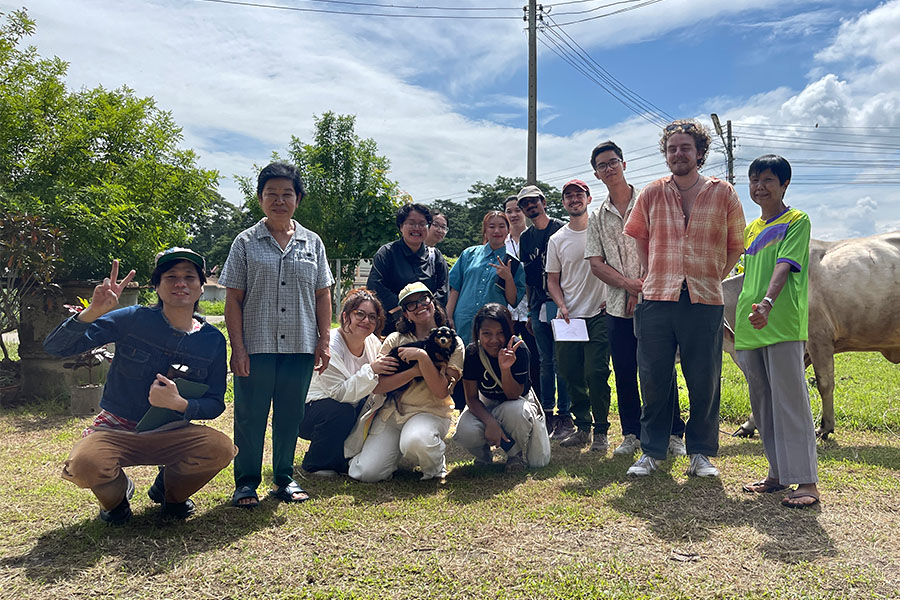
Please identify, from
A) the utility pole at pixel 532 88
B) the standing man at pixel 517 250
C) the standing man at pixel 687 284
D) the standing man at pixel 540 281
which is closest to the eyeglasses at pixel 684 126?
the standing man at pixel 687 284

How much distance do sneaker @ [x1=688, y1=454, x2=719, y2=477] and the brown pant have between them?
2.79m

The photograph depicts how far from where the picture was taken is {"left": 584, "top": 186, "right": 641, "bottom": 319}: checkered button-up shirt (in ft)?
15.7

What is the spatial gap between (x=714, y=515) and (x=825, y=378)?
2.71 metres

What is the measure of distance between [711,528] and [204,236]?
150 ft

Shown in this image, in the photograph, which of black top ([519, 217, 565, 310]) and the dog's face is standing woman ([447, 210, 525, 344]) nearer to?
→ black top ([519, 217, 565, 310])

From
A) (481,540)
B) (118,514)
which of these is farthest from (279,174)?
(481,540)

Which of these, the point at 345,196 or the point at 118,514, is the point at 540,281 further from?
the point at 345,196

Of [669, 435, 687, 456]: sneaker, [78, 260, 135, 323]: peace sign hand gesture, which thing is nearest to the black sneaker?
[78, 260, 135, 323]: peace sign hand gesture

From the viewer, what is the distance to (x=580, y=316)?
5195mm

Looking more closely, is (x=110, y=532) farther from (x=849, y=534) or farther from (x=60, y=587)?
(x=849, y=534)

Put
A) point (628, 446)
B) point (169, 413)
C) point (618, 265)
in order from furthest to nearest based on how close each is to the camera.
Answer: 1. point (628, 446)
2. point (618, 265)
3. point (169, 413)

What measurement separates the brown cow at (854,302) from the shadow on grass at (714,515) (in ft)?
6.73

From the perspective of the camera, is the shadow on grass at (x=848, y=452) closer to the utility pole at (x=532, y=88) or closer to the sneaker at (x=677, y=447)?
the sneaker at (x=677, y=447)

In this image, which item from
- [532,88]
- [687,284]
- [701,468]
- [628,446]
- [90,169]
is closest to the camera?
[687,284]
